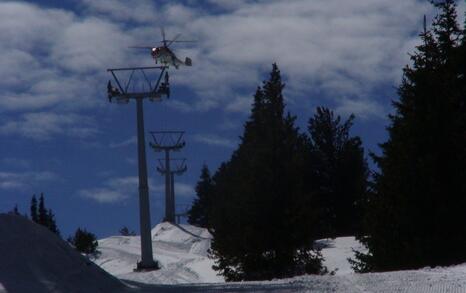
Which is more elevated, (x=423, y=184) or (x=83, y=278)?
(x=423, y=184)

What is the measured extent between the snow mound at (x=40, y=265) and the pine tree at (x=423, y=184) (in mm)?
9369

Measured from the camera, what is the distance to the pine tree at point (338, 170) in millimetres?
56156

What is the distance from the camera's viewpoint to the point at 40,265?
16469 mm

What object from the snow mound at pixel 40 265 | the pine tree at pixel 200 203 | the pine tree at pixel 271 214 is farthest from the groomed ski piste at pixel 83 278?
the pine tree at pixel 200 203

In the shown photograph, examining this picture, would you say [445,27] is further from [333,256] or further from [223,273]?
[333,256]

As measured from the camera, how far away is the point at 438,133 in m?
25.3

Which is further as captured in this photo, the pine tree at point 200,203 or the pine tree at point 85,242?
the pine tree at point 200,203

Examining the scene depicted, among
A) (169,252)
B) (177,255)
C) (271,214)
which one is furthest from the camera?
(169,252)

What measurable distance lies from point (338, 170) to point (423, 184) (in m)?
32.2

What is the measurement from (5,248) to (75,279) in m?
1.30

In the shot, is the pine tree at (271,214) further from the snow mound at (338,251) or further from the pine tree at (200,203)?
the pine tree at (200,203)

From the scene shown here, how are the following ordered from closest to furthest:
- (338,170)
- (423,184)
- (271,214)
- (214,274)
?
(423,184), (271,214), (214,274), (338,170)

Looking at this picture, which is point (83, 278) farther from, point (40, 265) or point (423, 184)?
point (423, 184)

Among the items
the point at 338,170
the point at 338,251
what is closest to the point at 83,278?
the point at 338,251
